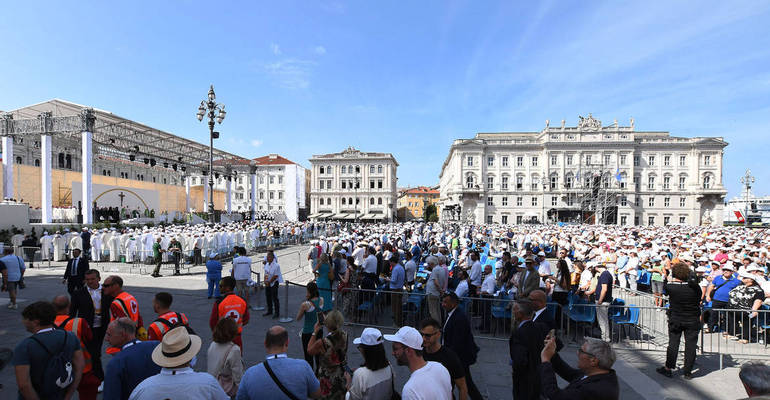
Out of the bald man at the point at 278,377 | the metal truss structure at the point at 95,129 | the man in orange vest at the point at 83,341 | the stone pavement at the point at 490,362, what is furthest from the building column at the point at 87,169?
the bald man at the point at 278,377

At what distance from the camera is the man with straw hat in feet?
7.20

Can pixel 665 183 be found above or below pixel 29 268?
above

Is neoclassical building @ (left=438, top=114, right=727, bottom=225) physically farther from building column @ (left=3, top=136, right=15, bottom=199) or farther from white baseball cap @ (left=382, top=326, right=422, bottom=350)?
white baseball cap @ (left=382, top=326, right=422, bottom=350)

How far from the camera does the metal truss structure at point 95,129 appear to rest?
21.8m

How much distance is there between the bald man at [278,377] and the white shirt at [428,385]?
0.76 m

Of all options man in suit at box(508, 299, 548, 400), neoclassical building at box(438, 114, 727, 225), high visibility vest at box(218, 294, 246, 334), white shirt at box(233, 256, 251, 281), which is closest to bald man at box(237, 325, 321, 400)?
high visibility vest at box(218, 294, 246, 334)

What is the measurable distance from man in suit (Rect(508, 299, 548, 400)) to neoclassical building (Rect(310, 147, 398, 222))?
69.4 m

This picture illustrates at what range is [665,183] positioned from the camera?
6656 cm

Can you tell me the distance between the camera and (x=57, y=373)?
3.10 m

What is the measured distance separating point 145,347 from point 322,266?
468 cm

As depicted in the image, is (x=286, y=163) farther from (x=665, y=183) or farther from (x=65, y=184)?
(x=665, y=183)

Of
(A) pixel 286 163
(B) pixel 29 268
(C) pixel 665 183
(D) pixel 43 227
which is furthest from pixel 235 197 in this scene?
(C) pixel 665 183

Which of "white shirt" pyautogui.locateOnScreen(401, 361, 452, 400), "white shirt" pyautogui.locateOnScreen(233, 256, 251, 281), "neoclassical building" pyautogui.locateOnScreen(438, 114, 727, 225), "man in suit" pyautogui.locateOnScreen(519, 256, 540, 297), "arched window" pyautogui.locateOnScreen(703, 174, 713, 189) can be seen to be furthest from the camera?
"arched window" pyautogui.locateOnScreen(703, 174, 713, 189)

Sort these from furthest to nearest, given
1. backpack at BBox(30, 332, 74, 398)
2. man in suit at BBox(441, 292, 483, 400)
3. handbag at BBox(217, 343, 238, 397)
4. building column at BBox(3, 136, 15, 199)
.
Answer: building column at BBox(3, 136, 15, 199) → man in suit at BBox(441, 292, 483, 400) → handbag at BBox(217, 343, 238, 397) → backpack at BBox(30, 332, 74, 398)
